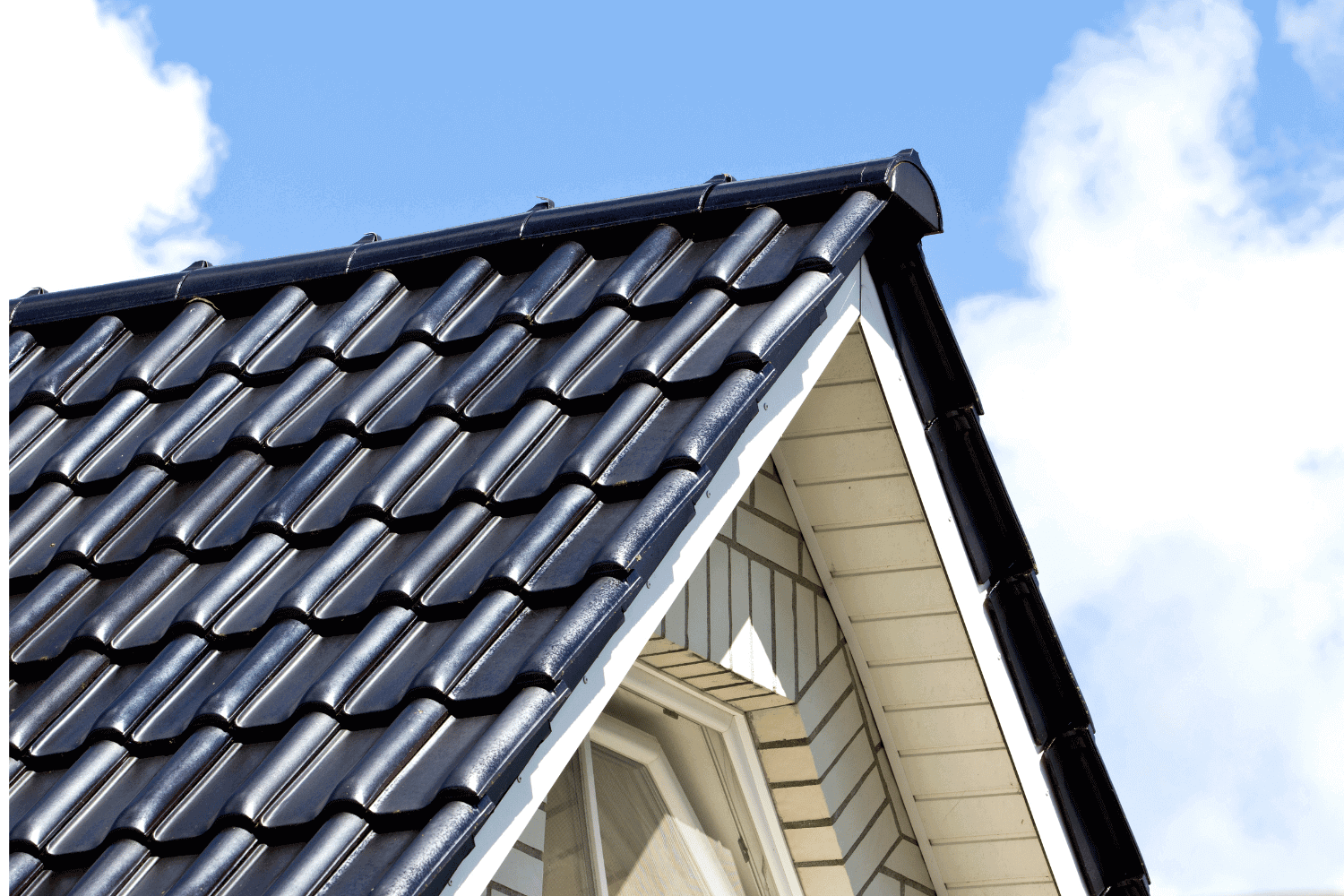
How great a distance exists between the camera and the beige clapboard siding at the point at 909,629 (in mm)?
4180

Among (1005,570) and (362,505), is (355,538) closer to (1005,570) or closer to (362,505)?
(362,505)

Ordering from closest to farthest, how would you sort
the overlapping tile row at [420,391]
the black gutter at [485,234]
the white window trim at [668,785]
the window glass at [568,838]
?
the overlapping tile row at [420,391]
the black gutter at [485,234]
the window glass at [568,838]
the white window trim at [668,785]

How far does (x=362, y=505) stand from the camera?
3.24 metres

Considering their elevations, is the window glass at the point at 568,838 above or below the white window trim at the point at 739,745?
below

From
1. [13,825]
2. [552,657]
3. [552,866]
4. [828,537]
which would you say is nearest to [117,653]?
[13,825]

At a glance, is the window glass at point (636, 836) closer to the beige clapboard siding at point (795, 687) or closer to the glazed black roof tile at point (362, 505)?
the beige clapboard siding at point (795, 687)

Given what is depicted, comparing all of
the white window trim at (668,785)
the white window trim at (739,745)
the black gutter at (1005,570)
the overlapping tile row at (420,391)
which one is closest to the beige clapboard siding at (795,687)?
the white window trim at (739,745)

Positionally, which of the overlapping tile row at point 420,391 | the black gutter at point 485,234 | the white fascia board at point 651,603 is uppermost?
the black gutter at point 485,234

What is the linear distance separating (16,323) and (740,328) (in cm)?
258

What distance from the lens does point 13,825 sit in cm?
279

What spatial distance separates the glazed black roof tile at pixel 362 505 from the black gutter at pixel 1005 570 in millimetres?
189

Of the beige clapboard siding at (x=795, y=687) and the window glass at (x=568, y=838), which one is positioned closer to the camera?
the window glass at (x=568, y=838)

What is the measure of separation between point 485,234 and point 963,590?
1.73 metres

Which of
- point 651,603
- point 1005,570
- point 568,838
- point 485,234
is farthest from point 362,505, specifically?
point 1005,570
